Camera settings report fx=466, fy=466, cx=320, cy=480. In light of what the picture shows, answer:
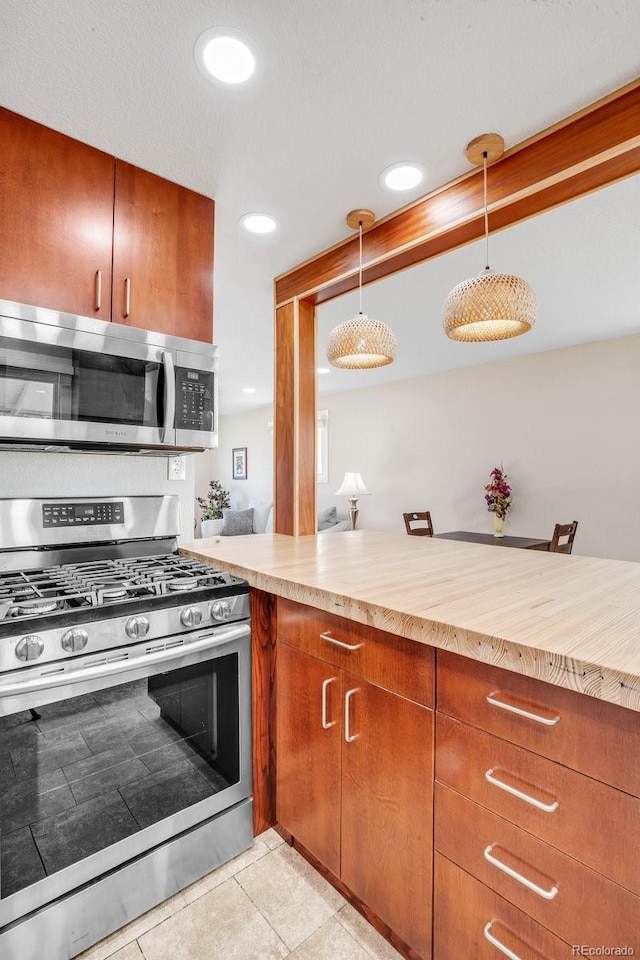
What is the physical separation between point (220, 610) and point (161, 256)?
1371 mm

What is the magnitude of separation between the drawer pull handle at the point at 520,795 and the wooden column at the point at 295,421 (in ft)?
5.52

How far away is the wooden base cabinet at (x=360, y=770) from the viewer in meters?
1.07

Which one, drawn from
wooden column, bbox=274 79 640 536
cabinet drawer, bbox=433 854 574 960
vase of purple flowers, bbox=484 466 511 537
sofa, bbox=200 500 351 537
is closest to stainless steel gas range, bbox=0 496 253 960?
cabinet drawer, bbox=433 854 574 960

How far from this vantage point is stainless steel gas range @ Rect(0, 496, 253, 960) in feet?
3.59

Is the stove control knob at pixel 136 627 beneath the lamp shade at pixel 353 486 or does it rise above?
beneath

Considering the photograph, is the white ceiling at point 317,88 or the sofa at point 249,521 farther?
the sofa at point 249,521

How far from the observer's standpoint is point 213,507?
7.39 meters

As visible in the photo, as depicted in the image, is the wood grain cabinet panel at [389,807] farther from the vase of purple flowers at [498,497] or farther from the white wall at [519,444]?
the white wall at [519,444]

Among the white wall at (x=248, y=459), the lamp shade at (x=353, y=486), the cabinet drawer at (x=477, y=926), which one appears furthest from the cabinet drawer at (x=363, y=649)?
the white wall at (x=248, y=459)

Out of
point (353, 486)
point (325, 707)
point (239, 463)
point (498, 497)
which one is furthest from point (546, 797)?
point (239, 463)

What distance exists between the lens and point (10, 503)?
1.58 metres

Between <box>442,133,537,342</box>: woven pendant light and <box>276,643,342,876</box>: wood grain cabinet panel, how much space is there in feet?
4.08

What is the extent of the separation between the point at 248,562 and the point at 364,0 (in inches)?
62.5

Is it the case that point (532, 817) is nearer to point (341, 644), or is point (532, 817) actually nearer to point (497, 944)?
point (497, 944)
